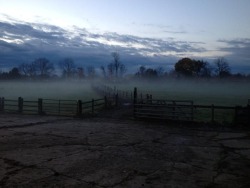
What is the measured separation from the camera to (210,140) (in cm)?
1255

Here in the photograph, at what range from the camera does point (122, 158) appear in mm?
9148

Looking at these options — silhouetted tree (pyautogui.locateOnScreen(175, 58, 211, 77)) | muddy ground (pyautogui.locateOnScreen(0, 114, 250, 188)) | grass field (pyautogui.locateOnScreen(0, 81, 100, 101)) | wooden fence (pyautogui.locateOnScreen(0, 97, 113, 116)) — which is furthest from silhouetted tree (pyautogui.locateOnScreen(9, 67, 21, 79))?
muddy ground (pyautogui.locateOnScreen(0, 114, 250, 188))

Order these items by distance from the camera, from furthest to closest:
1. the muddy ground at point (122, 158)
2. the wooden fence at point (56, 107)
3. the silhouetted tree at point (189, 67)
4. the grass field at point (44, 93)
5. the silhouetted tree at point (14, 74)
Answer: the silhouetted tree at point (14, 74) → the silhouetted tree at point (189, 67) → the grass field at point (44, 93) → the wooden fence at point (56, 107) → the muddy ground at point (122, 158)

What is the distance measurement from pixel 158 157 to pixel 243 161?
2.42 meters

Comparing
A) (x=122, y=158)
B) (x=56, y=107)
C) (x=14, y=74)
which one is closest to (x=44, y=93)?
(x=56, y=107)

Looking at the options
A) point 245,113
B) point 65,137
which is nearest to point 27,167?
point 65,137

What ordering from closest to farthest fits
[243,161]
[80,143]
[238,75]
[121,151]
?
[243,161], [121,151], [80,143], [238,75]

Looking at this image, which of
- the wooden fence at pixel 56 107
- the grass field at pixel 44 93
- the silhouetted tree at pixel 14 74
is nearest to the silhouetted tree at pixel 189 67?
the grass field at pixel 44 93

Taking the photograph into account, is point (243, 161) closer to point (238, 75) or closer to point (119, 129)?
point (119, 129)

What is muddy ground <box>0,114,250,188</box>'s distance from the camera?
280 inches

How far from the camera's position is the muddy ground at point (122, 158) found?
7.10 m

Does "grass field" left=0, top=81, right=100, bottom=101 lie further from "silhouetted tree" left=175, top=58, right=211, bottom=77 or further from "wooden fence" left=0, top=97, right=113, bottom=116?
"silhouetted tree" left=175, top=58, right=211, bottom=77

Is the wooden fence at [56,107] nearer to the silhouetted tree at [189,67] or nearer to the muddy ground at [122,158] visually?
the muddy ground at [122,158]

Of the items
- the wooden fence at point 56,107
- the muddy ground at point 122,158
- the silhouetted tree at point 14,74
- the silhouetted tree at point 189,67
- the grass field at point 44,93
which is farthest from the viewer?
the silhouetted tree at point 14,74
